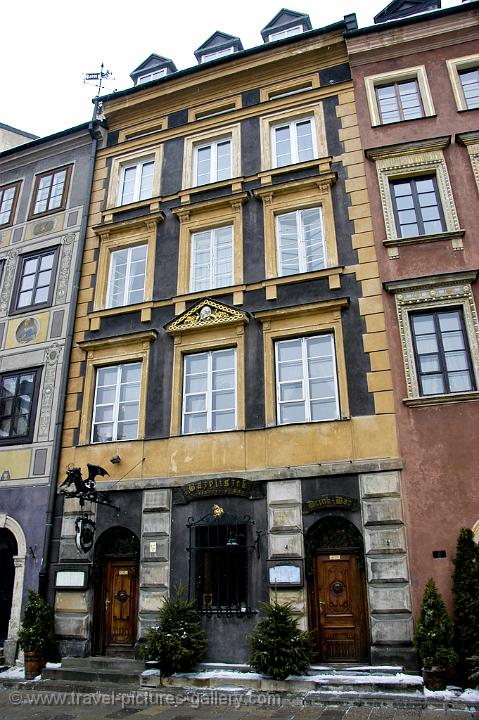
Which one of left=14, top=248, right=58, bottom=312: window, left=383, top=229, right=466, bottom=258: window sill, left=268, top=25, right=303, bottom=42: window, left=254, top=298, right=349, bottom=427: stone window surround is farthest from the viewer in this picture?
left=268, top=25, right=303, bottom=42: window

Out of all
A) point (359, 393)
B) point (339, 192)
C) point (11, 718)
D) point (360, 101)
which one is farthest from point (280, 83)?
point (11, 718)

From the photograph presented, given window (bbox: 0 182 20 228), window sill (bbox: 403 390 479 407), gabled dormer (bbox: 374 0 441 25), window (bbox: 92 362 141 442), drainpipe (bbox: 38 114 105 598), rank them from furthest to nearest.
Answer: window (bbox: 0 182 20 228)
gabled dormer (bbox: 374 0 441 25)
window (bbox: 92 362 141 442)
drainpipe (bbox: 38 114 105 598)
window sill (bbox: 403 390 479 407)

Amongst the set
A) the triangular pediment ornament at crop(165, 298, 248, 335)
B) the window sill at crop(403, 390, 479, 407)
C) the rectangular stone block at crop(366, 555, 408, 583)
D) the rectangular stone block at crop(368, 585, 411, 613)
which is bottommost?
the rectangular stone block at crop(368, 585, 411, 613)

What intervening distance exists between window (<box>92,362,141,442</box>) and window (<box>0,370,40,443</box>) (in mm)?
1868

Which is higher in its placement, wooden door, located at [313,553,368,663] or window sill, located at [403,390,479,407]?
window sill, located at [403,390,479,407]

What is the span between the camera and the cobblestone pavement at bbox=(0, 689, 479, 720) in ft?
27.3

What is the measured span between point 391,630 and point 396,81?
13.2 meters

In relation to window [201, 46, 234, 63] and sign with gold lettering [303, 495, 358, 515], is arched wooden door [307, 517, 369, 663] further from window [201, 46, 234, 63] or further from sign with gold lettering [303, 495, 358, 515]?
window [201, 46, 234, 63]

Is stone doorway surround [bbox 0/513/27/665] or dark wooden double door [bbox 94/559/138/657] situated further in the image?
stone doorway surround [bbox 0/513/27/665]

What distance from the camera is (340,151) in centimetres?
1442

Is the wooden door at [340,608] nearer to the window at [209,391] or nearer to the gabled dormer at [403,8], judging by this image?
the window at [209,391]

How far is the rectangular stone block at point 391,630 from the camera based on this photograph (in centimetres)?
992

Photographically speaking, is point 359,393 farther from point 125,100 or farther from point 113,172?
point 125,100

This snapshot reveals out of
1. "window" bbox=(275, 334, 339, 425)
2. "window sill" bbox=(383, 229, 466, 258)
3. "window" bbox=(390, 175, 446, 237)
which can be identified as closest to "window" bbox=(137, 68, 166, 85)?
"window" bbox=(390, 175, 446, 237)
